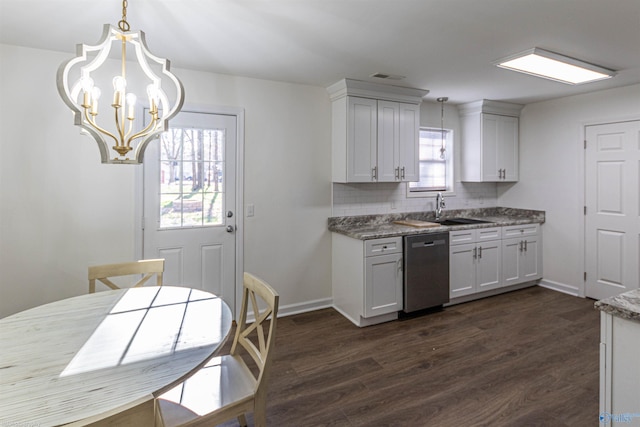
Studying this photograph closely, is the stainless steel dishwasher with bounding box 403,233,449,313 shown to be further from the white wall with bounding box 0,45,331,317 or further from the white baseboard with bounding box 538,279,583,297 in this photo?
the white baseboard with bounding box 538,279,583,297

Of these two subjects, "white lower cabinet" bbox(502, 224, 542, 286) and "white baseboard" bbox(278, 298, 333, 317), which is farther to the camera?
"white lower cabinet" bbox(502, 224, 542, 286)

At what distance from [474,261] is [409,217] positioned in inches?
36.3

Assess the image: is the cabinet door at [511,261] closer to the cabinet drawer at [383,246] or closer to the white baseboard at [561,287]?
the white baseboard at [561,287]

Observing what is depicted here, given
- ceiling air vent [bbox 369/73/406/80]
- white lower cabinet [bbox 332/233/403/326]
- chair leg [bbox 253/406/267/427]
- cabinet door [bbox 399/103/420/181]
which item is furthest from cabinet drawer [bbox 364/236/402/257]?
chair leg [bbox 253/406/267/427]

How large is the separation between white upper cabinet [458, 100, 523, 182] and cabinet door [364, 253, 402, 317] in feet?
6.58

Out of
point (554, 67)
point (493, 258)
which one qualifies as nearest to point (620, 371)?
point (554, 67)

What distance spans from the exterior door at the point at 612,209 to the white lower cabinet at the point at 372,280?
2.52 metres

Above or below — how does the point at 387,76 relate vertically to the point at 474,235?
above

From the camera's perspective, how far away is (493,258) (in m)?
4.30

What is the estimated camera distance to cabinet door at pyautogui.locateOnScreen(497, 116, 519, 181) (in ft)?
15.6

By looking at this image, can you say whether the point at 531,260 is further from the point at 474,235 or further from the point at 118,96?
the point at 118,96

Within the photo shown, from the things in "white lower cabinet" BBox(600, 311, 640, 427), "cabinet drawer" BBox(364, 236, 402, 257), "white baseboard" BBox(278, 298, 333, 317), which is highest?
"cabinet drawer" BBox(364, 236, 402, 257)

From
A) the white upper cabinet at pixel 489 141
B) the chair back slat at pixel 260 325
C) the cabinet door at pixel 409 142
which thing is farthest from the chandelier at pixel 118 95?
the white upper cabinet at pixel 489 141

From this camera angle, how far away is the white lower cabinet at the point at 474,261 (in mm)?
3988
